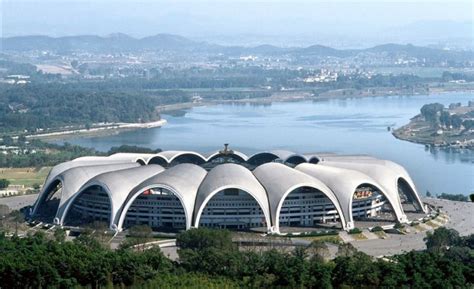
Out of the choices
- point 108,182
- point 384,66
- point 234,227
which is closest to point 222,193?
point 234,227

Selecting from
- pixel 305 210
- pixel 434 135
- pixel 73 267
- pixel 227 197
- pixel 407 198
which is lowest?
pixel 434 135

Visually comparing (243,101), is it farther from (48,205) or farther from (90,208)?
(90,208)

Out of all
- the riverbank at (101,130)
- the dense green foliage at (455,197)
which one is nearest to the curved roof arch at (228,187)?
the dense green foliage at (455,197)

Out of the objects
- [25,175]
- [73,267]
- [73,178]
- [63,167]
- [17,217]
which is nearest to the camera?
[73,267]

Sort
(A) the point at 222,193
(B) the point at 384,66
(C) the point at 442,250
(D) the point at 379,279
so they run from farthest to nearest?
(B) the point at 384,66
(A) the point at 222,193
(C) the point at 442,250
(D) the point at 379,279

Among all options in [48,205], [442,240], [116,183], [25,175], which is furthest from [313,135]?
[442,240]

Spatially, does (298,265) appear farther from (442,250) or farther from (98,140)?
(98,140)
